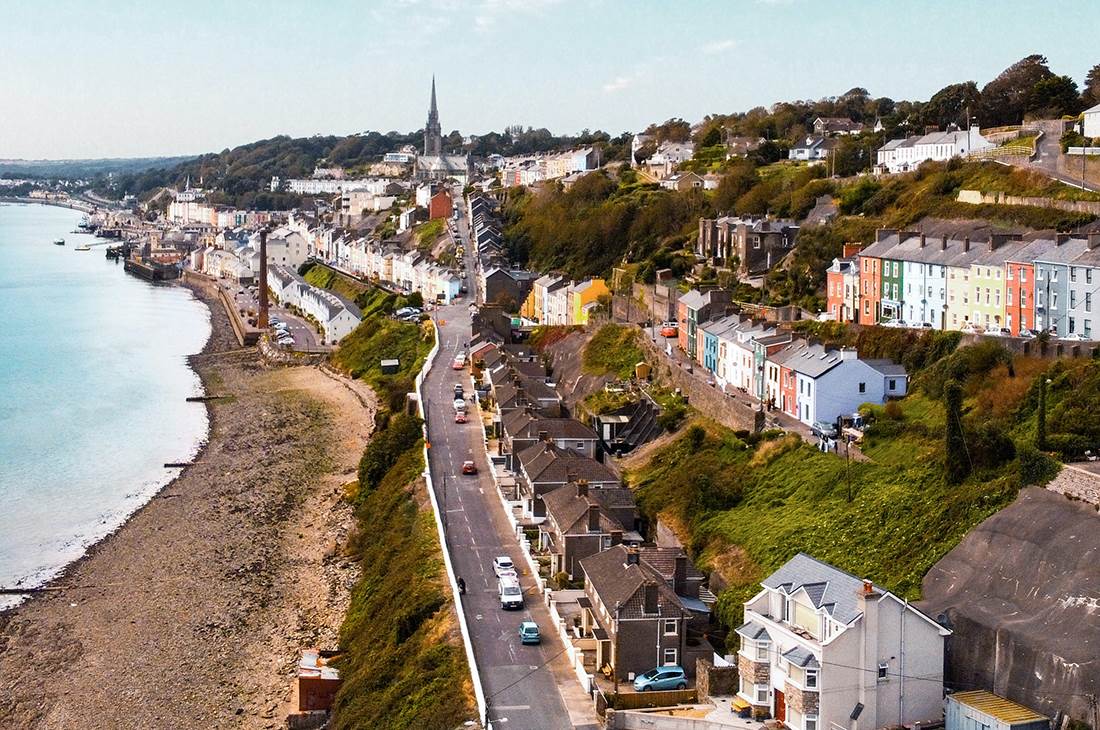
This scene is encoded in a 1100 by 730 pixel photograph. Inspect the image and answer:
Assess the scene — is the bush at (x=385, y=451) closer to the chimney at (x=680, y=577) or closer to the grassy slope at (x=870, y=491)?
the grassy slope at (x=870, y=491)

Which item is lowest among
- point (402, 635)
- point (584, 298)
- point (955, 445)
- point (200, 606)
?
point (200, 606)

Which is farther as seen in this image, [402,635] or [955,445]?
[402,635]

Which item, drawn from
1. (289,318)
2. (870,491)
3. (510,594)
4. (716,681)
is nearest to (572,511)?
(510,594)

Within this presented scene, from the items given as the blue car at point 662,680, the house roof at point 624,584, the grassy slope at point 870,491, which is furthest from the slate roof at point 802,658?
the grassy slope at point 870,491

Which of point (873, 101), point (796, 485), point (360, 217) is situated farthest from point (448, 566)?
point (360, 217)

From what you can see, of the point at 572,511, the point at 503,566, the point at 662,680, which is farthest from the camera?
the point at 572,511

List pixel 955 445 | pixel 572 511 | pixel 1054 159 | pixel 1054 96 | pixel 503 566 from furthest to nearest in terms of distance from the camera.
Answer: pixel 1054 96 → pixel 1054 159 → pixel 572 511 → pixel 503 566 → pixel 955 445

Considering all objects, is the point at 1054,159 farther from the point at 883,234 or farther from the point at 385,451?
the point at 385,451
